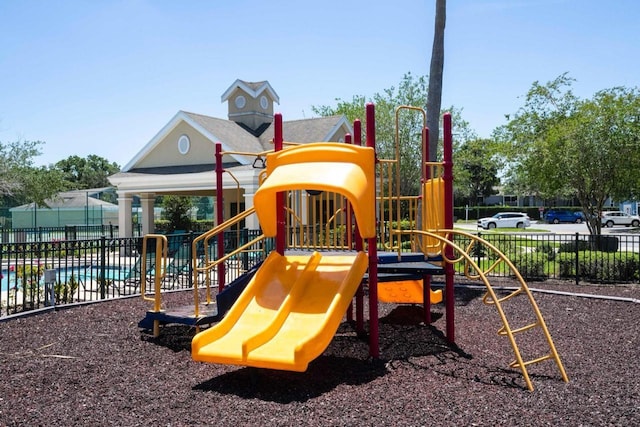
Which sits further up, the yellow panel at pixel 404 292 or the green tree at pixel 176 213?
the green tree at pixel 176 213

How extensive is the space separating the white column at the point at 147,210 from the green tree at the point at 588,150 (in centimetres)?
1596

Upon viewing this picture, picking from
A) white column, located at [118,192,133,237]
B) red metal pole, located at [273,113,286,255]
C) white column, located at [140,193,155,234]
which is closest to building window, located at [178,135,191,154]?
white column, located at [140,193,155,234]

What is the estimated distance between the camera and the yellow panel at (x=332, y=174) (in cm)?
656

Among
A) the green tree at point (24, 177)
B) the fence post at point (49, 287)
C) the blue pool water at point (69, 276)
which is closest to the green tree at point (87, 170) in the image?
the green tree at point (24, 177)

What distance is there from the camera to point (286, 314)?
6.70 m

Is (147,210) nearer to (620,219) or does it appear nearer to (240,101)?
(240,101)

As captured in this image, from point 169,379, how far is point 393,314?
4400 millimetres

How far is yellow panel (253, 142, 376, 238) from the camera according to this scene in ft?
21.5

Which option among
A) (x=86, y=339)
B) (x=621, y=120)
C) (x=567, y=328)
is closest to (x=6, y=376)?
(x=86, y=339)

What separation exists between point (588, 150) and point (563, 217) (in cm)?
3872

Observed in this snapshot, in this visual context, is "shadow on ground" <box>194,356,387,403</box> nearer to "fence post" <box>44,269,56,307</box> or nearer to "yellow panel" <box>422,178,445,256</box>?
"yellow panel" <box>422,178,445,256</box>

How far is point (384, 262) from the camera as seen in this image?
7629 millimetres

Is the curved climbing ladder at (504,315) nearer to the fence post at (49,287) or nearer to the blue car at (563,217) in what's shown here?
the fence post at (49,287)

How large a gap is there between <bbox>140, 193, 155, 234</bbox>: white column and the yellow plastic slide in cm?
2062
